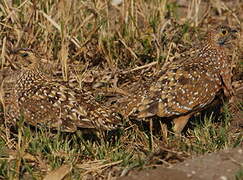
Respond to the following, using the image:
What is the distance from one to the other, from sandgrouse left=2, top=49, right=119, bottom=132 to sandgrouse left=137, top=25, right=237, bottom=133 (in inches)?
21.5

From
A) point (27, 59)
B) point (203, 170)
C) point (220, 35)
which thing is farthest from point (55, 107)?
point (220, 35)

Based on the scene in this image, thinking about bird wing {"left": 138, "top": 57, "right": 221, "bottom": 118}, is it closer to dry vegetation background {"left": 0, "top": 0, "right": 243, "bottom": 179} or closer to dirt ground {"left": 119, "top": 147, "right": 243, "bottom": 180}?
dry vegetation background {"left": 0, "top": 0, "right": 243, "bottom": 179}

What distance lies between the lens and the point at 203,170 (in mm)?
5367

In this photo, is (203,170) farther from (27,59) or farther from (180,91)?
(27,59)

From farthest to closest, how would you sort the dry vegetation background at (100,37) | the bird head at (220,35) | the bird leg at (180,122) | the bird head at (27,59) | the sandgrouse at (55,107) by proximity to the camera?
the dry vegetation background at (100,37), the bird head at (220,35), the bird head at (27,59), the bird leg at (180,122), the sandgrouse at (55,107)

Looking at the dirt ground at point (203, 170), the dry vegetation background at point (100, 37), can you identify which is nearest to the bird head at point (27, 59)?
the dry vegetation background at point (100, 37)

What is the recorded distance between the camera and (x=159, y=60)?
27.2 ft

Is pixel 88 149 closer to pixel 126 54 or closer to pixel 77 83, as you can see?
pixel 77 83

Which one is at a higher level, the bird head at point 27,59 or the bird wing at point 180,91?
the bird head at point 27,59

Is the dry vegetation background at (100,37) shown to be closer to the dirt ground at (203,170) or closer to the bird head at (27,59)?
the bird head at (27,59)

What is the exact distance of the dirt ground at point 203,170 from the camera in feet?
17.4

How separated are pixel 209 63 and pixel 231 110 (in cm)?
84

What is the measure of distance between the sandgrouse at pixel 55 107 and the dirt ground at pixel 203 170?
112 centimetres

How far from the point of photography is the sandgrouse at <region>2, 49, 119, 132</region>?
644 centimetres
